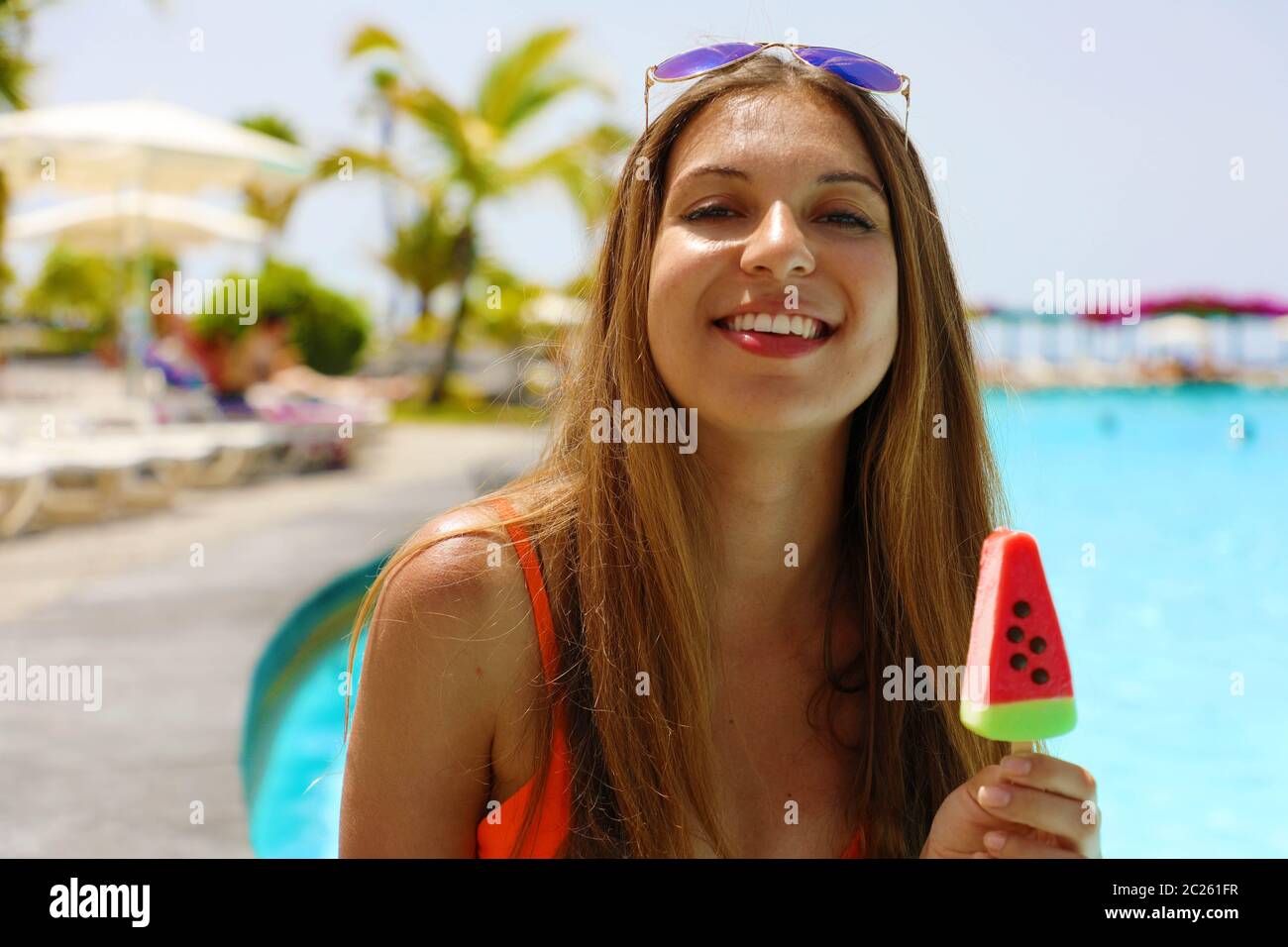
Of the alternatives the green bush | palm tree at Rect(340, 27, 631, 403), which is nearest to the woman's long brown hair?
the green bush

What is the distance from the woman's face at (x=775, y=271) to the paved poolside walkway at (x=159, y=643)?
55.6 inches

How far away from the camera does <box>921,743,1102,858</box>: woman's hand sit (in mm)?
1309

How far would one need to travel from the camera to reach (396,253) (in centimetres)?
2842

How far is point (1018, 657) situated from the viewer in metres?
1.41

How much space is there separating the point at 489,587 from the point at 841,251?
75 cm

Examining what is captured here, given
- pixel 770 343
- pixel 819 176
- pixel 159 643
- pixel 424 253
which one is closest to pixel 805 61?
pixel 819 176

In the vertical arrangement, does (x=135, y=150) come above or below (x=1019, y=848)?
above

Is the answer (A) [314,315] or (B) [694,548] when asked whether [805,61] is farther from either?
(A) [314,315]

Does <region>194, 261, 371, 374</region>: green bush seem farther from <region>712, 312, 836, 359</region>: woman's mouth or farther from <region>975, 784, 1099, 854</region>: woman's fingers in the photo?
<region>975, 784, 1099, 854</region>: woman's fingers

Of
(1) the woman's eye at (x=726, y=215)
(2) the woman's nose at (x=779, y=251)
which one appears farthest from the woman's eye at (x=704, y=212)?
(2) the woman's nose at (x=779, y=251)

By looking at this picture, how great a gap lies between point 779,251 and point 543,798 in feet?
2.99
